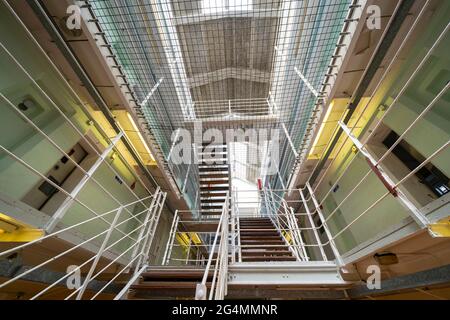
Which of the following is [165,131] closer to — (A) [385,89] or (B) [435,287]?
(A) [385,89]

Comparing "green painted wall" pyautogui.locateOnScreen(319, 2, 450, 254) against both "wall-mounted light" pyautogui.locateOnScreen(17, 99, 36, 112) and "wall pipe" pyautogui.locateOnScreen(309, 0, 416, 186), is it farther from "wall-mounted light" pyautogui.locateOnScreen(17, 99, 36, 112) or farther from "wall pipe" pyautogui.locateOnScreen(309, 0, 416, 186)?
"wall-mounted light" pyautogui.locateOnScreen(17, 99, 36, 112)

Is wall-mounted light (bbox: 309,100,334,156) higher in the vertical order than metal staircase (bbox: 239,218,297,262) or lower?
higher

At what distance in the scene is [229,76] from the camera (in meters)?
4.57

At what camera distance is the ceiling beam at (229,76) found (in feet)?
14.2

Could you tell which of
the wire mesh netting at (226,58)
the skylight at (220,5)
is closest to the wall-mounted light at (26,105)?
the wire mesh netting at (226,58)

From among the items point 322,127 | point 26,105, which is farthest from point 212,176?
point 26,105

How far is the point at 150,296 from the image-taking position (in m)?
1.67

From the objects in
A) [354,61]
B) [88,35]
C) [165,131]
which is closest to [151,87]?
[165,131]

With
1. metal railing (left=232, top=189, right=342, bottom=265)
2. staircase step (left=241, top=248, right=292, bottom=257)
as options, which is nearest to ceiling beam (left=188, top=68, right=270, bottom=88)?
metal railing (left=232, top=189, right=342, bottom=265)

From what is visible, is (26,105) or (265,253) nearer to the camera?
(26,105)

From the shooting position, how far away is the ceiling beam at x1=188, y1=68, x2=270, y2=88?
432 cm

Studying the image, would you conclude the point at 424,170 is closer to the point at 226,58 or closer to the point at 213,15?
the point at 213,15

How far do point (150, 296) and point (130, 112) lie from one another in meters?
1.66

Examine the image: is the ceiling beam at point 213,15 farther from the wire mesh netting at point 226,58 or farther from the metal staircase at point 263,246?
the metal staircase at point 263,246
